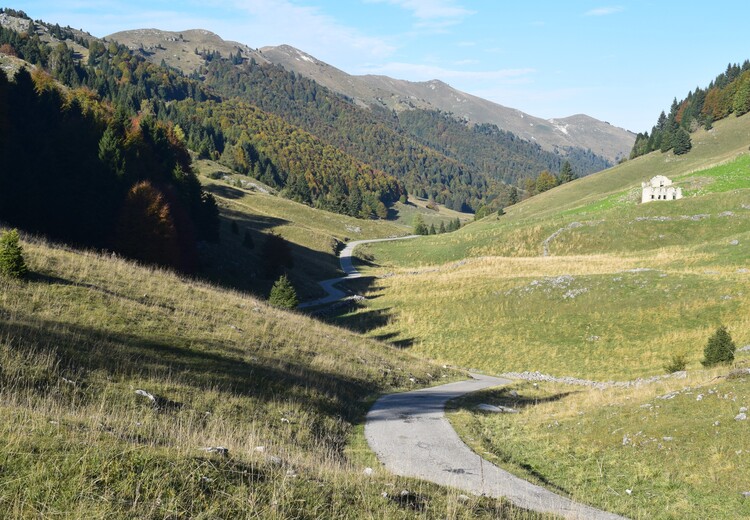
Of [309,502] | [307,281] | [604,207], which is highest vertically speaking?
[604,207]

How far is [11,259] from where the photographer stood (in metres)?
19.6

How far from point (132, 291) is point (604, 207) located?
86472 mm

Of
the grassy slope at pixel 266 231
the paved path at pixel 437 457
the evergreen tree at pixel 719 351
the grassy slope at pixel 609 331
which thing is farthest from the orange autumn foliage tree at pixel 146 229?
the evergreen tree at pixel 719 351

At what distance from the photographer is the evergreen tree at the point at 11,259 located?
1953cm

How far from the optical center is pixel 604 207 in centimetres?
8950

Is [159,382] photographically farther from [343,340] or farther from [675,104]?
[675,104]

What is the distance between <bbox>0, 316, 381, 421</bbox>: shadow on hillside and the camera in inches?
557

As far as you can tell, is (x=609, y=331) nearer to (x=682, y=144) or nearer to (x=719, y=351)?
(x=719, y=351)

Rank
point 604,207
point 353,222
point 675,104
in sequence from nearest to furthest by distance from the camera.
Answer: point 604,207, point 353,222, point 675,104

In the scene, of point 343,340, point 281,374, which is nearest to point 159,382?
point 281,374

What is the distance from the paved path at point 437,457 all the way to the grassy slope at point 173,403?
4.07 feet

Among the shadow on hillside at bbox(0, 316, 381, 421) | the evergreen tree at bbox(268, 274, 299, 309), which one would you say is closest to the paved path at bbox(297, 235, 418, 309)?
the evergreen tree at bbox(268, 274, 299, 309)

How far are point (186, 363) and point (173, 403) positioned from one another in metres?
4.42

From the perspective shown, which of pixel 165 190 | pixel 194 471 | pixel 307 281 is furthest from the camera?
pixel 307 281
